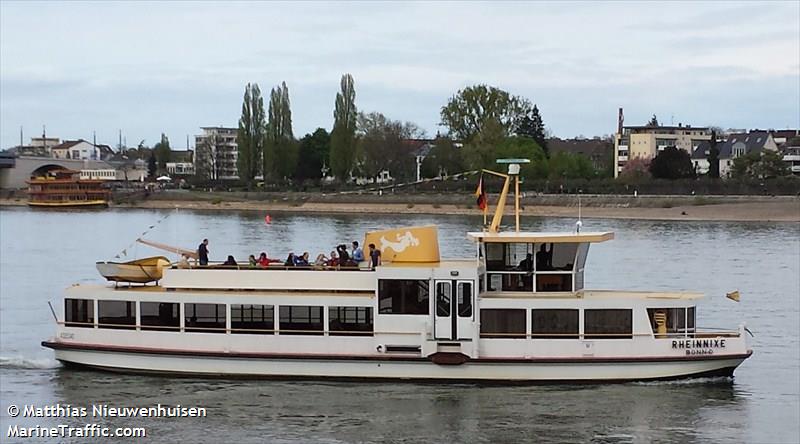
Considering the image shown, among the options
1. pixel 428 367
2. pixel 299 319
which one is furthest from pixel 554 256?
pixel 299 319

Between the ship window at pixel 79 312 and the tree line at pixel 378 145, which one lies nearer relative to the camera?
the ship window at pixel 79 312

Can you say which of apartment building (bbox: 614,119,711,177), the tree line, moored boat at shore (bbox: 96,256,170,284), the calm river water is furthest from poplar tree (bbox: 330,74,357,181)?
moored boat at shore (bbox: 96,256,170,284)

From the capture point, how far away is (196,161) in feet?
554

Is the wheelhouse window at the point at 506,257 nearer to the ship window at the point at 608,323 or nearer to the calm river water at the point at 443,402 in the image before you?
the ship window at the point at 608,323

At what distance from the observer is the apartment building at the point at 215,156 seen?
16076 centimetres

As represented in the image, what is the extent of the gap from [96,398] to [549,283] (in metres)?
9.14

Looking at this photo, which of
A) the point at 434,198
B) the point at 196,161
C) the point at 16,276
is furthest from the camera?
the point at 196,161

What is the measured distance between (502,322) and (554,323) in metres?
1.01

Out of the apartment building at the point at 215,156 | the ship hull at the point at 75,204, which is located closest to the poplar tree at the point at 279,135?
the ship hull at the point at 75,204

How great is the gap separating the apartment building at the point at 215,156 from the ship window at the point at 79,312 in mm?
129680

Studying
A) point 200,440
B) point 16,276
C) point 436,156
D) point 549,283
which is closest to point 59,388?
point 200,440

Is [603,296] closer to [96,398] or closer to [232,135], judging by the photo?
[96,398]

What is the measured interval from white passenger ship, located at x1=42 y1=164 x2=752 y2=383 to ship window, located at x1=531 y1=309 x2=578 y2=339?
0.02m

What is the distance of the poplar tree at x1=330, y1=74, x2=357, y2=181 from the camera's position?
107 meters
